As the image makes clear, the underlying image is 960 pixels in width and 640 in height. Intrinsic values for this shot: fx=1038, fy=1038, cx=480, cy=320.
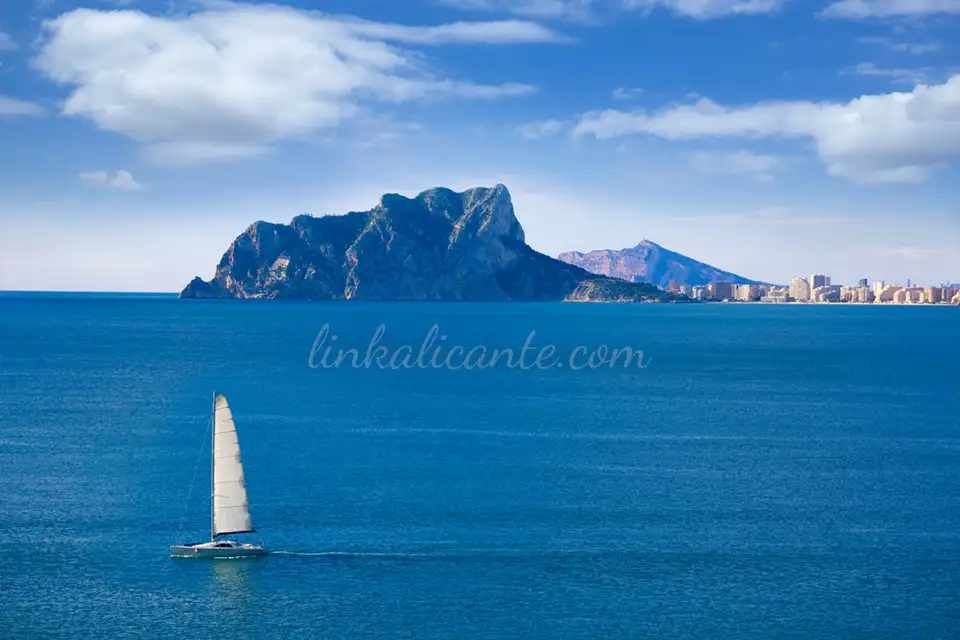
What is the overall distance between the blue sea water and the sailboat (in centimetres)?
114

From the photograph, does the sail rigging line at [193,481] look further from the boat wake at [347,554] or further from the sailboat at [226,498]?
the boat wake at [347,554]

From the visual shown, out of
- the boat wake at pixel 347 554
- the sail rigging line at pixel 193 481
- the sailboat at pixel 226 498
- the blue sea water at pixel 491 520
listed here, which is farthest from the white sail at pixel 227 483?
the sail rigging line at pixel 193 481

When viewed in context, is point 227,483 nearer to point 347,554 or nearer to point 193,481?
point 347,554

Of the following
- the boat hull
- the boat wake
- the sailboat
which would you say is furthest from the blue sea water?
the sailboat

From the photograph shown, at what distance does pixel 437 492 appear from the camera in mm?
82062

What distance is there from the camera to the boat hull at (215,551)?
64125 mm

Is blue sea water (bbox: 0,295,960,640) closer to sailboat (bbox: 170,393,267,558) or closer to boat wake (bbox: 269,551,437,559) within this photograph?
boat wake (bbox: 269,551,437,559)

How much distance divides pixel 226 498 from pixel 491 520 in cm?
1923

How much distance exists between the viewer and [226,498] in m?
65.0

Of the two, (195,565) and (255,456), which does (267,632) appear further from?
(255,456)

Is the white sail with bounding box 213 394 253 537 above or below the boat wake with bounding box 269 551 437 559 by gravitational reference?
above

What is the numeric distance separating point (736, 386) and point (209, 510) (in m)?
105

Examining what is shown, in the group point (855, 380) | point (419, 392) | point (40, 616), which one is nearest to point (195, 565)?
point (40, 616)

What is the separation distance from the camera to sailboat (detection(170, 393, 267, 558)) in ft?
212
